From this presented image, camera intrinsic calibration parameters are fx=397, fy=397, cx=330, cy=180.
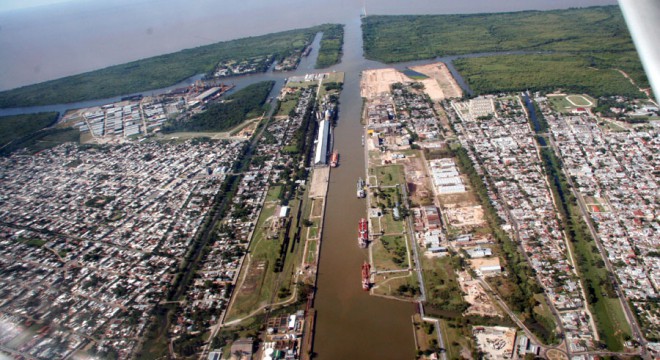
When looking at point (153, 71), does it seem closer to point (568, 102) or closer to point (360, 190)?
point (360, 190)

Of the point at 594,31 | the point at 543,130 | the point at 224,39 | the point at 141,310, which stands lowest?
the point at 141,310

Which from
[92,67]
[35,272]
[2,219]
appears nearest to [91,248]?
[35,272]

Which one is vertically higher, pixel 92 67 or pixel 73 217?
pixel 92 67

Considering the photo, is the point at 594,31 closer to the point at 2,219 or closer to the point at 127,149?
the point at 127,149

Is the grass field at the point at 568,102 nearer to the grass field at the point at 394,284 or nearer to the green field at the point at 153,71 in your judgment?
the grass field at the point at 394,284

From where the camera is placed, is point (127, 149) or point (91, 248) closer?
point (91, 248)
